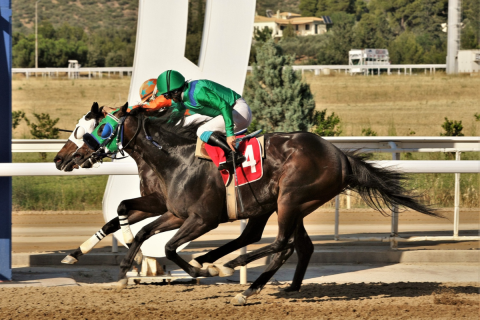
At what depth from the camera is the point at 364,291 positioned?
5.00 meters

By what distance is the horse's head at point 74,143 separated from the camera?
4871 mm

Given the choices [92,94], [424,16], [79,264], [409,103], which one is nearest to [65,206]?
[79,264]

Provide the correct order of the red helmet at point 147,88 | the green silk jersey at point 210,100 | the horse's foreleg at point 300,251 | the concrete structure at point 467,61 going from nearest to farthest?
the green silk jersey at point 210,100
the horse's foreleg at point 300,251
the red helmet at point 147,88
the concrete structure at point 467,61

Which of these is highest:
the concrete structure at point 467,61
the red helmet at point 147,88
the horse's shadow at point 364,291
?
the concrete structure at point 467,61

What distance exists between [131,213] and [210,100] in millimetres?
1244

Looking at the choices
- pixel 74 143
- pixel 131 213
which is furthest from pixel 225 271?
pixel 74 143

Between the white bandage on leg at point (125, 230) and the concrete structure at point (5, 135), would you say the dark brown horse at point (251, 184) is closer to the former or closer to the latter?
the white bandage on leg at point (125, 230)

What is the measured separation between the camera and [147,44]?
6.03m

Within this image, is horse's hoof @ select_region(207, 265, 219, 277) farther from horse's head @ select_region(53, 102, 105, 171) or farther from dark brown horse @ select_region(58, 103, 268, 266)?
horse's head @ select_region(53, 102, 105, 171)

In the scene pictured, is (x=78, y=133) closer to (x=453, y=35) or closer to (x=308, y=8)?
(x=453, y=35)

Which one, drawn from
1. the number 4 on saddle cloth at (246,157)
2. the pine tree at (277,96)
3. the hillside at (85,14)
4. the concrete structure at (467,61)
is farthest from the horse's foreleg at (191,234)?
the hillside at (85,14)

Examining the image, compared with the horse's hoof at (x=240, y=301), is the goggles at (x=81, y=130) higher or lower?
higher

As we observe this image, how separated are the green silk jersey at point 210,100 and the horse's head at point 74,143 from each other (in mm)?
743

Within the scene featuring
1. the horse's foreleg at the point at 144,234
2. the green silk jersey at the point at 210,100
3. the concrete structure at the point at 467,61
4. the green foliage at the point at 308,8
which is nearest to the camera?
the green silk jersey at the point at 210,100
